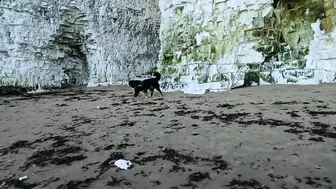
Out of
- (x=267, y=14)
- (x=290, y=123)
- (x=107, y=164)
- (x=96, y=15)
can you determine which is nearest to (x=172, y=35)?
(x=267, y=14)

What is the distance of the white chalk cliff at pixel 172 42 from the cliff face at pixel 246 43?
24 millimetres

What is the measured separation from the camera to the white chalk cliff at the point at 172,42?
6.86 metres

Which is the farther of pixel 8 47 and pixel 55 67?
pixel 55 67

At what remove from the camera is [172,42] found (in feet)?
32.1

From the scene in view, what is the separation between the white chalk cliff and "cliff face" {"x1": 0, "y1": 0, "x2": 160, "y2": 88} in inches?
1.6

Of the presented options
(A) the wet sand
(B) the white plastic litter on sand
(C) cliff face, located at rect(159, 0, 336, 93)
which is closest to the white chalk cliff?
(C) cliff face, located at rect(159, 0, 336, 93)

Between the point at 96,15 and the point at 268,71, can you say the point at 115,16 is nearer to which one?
the point at 96,15

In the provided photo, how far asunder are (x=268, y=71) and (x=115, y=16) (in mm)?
9222

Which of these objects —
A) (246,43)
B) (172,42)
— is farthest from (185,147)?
(172,42)

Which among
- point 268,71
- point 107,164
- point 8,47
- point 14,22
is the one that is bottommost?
point 107,164

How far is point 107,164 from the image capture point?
265 centimetres

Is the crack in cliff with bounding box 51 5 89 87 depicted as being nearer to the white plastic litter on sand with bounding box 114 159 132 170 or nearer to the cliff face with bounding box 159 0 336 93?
the cliff face with bounding box 159 0 336 93

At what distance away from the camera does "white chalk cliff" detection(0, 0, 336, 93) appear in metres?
6.86

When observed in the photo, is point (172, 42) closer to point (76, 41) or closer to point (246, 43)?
point (246, 43)
